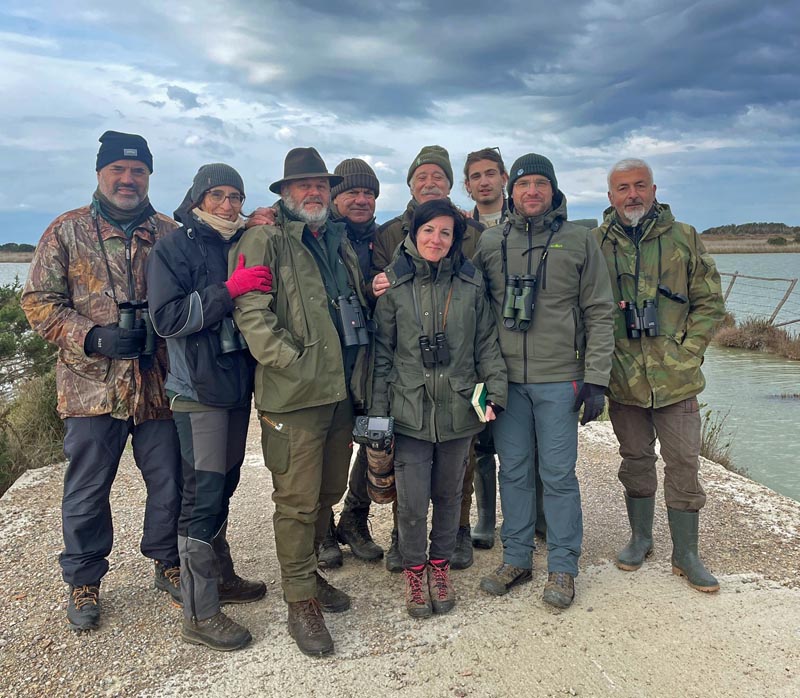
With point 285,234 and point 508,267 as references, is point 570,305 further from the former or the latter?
point 285,234

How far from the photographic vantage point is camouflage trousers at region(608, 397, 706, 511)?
12.8ft

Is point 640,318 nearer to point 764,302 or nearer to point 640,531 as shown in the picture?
point 640,531

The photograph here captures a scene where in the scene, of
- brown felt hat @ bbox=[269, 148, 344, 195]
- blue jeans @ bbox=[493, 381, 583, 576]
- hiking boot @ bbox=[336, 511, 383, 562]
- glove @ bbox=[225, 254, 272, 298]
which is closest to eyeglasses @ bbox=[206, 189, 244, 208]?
brown felt hat @ bbox=[269, 148, 344, 195]

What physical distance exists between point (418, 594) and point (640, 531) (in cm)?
170

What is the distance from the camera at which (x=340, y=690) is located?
117 inches

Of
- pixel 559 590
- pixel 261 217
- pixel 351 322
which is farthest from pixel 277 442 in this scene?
pixel 559 590

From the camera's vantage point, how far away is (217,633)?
3316 millimetres

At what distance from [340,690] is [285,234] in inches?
91.8

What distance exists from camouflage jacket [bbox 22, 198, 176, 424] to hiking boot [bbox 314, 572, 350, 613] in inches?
55.9

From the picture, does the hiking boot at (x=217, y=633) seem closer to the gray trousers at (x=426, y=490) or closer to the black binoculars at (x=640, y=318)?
the gray trousers at (x=426, y=490)

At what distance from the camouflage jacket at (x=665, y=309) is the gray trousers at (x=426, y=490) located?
3.92 feet

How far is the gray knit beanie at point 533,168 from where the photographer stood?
3.69 meters

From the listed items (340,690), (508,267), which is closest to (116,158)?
(508,267)

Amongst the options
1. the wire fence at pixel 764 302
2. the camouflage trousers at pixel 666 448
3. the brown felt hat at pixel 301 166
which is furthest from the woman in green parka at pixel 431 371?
the wire fence at pixel 764 302
